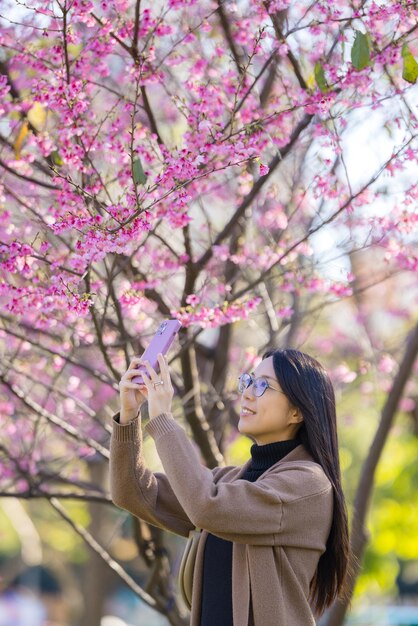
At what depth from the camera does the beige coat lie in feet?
6.97

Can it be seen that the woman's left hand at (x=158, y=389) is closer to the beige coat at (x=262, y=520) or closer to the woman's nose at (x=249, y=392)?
the beige coat at (x=262, y=520)

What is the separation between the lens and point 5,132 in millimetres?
4141

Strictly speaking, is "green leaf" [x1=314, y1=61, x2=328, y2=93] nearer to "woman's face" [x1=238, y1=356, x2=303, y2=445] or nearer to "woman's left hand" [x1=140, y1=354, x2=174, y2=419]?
"woman's face" [x1=238, y1=356, x2=303, y2=445]

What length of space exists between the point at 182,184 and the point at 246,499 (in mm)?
964

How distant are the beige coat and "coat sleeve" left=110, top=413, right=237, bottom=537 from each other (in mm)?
197

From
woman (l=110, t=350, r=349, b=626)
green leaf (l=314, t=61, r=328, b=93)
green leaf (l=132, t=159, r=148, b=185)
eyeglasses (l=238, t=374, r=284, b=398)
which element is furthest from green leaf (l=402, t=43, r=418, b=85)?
eyeglasses (l=238, t=374, r=284, b=398)

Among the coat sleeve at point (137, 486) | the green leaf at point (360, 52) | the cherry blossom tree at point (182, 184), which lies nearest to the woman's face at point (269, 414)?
the coat sleeve at point (137, 486)

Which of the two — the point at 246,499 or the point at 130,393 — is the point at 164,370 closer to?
the point at 130,393

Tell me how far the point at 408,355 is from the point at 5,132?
205 centimetres

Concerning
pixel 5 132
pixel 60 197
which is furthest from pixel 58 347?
pixel 60 197

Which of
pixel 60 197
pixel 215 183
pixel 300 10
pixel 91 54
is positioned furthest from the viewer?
pixel 215 183

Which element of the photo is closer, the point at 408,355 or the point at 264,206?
the point at 408,355

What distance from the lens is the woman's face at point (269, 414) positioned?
2387mm

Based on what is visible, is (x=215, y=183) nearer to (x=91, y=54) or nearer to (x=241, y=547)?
(x=91, y=54)
